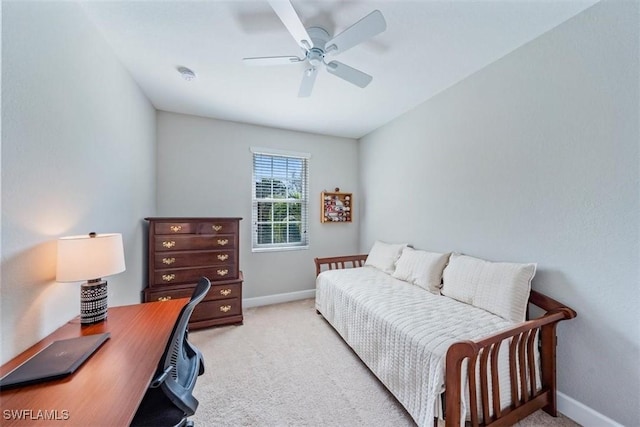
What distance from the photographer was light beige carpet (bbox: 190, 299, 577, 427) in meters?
1.57

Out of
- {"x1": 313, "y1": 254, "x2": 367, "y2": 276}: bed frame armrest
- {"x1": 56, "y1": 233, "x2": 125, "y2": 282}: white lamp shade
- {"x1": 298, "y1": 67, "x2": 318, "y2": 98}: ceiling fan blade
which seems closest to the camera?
{"x1": 56, "y1": 233, "x2": 125, "y2": 282}: white lamp shade

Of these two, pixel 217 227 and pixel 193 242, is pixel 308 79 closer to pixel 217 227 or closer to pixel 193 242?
pixel 217 227

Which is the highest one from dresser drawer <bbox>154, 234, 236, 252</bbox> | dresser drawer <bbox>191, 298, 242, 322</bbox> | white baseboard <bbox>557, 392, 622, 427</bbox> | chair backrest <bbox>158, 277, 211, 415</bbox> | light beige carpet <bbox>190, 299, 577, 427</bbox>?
dresser drawer <bbox>154, 234, 236, 252</bbox>

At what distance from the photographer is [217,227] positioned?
9.21 feet

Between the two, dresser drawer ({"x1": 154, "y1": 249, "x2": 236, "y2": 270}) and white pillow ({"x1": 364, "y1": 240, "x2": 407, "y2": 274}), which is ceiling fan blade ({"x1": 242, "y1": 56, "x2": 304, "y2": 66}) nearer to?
dresser drawer ({"x1": 154, "y1": 249, "x2": 236, "y2": 270})

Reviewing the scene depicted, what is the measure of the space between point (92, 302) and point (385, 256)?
2741 millimetres

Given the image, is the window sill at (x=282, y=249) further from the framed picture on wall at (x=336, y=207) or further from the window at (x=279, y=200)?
the framed picture on wall at (x=336, y=207)

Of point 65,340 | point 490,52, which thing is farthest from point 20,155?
point 490,52

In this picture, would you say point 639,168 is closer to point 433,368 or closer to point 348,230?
point 433,368

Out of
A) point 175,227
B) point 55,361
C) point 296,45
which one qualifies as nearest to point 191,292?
point 175,227

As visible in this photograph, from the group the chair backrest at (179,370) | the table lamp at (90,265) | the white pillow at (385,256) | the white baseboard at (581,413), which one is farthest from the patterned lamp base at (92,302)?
the white baseboard at (581,413)

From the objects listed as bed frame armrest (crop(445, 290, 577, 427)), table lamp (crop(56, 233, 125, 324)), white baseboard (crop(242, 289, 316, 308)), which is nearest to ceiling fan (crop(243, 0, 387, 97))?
table lamp (crop(56, 233, 125, 324))

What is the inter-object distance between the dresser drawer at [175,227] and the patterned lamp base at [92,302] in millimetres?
1298

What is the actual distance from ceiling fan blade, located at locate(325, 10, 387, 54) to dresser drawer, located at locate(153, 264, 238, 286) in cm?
242
